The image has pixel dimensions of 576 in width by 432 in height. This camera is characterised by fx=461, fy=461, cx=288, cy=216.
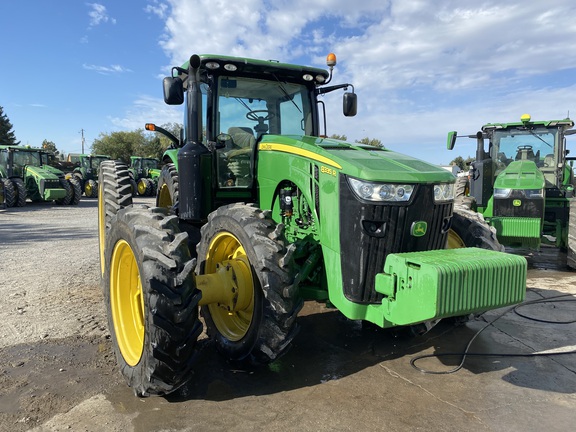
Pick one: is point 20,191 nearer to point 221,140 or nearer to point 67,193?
point 67,193

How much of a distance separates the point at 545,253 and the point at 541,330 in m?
5.68

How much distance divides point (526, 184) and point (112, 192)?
6.54 meters

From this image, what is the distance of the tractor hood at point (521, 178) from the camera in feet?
25.5

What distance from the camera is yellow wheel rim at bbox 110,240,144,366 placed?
364 cm

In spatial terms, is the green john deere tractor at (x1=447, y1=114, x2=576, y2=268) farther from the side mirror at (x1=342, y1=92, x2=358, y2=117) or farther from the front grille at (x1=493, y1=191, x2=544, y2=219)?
the side mirror at (x1=342, y1=92, x2=358, y2=117)

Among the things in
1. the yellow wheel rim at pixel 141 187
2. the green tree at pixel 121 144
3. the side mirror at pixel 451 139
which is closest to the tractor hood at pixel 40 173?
the yellow wheel rim at pixel 141 187

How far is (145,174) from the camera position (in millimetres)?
27812

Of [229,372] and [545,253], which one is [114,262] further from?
[545,253]

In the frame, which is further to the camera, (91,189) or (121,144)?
(121,144)

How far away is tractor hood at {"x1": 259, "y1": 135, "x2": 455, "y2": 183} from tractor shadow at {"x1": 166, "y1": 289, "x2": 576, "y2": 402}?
164cm

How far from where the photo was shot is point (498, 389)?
3.52 metres

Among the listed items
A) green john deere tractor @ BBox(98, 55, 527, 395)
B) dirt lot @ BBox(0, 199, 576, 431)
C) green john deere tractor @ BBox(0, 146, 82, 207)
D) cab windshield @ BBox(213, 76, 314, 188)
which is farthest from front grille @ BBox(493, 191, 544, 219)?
green john deere tractor @ BBox(0, 146, 82, 207)

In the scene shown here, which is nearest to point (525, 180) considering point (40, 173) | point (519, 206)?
point (519, 206)

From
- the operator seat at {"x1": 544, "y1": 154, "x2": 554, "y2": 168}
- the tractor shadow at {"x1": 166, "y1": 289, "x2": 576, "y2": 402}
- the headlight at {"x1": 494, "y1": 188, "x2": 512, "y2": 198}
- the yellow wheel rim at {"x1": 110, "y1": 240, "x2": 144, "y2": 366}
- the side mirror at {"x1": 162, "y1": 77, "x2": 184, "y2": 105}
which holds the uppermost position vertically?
the side mirror at {"x1": 162, "y1": 77, "x2": 184, "y2": 105}
